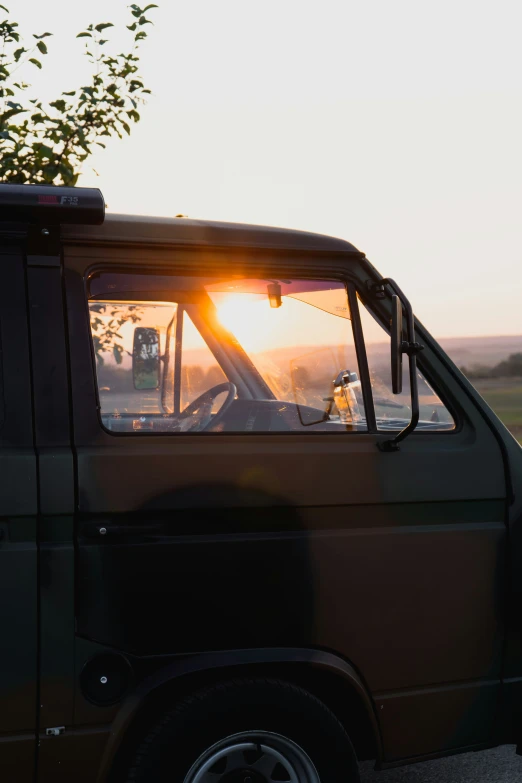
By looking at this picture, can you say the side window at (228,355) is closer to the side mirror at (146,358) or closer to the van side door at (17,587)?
the side mirror at (146,358)

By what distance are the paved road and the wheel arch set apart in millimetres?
958

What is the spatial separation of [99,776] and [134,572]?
1.95ft

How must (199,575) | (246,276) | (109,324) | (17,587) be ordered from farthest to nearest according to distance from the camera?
(109,324)
(246,276)
(199,575)
(17,587)

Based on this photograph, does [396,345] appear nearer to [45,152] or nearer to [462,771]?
[462,771]

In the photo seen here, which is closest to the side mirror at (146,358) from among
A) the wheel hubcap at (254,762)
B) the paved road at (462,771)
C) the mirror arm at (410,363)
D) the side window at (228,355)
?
the side window at (228,355)

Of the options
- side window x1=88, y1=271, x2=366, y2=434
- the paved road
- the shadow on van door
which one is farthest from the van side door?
the paved road

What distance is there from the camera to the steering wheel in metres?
2.96

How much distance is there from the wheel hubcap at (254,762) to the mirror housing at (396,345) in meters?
1.11

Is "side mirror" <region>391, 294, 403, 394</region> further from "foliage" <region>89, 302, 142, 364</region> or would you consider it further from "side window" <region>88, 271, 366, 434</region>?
"foliage" <region>89, 302, 142, 364</region>

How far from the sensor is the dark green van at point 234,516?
2.68 m

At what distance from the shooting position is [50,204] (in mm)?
2684

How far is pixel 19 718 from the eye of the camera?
8.68 ft

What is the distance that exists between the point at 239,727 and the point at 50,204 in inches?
63.5

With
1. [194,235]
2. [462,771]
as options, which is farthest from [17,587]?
[462,771]
